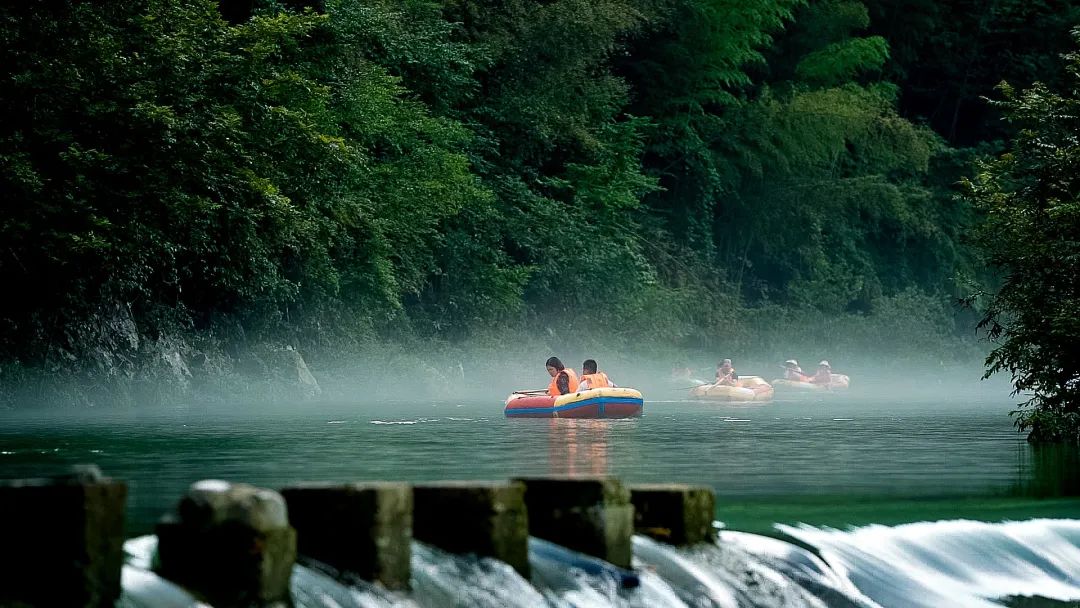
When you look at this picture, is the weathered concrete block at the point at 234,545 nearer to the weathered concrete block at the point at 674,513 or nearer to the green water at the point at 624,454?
the weathered concrete block at the point at 674,513

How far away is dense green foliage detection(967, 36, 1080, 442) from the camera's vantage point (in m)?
18.8

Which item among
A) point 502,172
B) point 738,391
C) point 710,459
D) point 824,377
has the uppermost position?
point 502,172

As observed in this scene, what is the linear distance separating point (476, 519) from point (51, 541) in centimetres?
206

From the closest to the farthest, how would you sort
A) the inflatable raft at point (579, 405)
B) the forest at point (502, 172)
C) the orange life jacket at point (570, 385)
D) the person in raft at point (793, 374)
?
1. the forest at point (502, 172)
2. the inflatable raft at point (579, 405)
3. the orange life jacket at point (570, 385)
4. the person in raft at point (793, 374)

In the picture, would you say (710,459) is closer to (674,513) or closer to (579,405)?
(674,513)

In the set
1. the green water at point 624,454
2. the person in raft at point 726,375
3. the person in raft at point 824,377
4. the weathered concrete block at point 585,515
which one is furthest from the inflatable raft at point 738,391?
the weathered concrete block at point 585,515

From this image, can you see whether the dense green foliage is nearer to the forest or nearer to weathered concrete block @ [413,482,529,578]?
the forest

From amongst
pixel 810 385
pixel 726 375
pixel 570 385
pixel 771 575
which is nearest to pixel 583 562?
pixel 771 575

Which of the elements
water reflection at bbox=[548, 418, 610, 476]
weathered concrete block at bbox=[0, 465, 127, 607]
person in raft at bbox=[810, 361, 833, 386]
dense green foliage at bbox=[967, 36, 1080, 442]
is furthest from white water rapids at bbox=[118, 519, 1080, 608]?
person in raft at bbox=[810, 361, 833, 386]

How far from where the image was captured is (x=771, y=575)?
8.37 metres

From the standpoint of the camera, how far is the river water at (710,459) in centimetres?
985

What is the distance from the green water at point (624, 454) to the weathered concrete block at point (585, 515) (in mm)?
2103

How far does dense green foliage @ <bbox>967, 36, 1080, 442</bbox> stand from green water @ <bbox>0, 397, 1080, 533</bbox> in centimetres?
89

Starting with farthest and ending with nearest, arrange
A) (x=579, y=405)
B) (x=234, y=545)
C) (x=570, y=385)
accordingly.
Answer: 1. (x=570, y=385)
2. (x=579, y=405)
3. (x=234, y=545)
